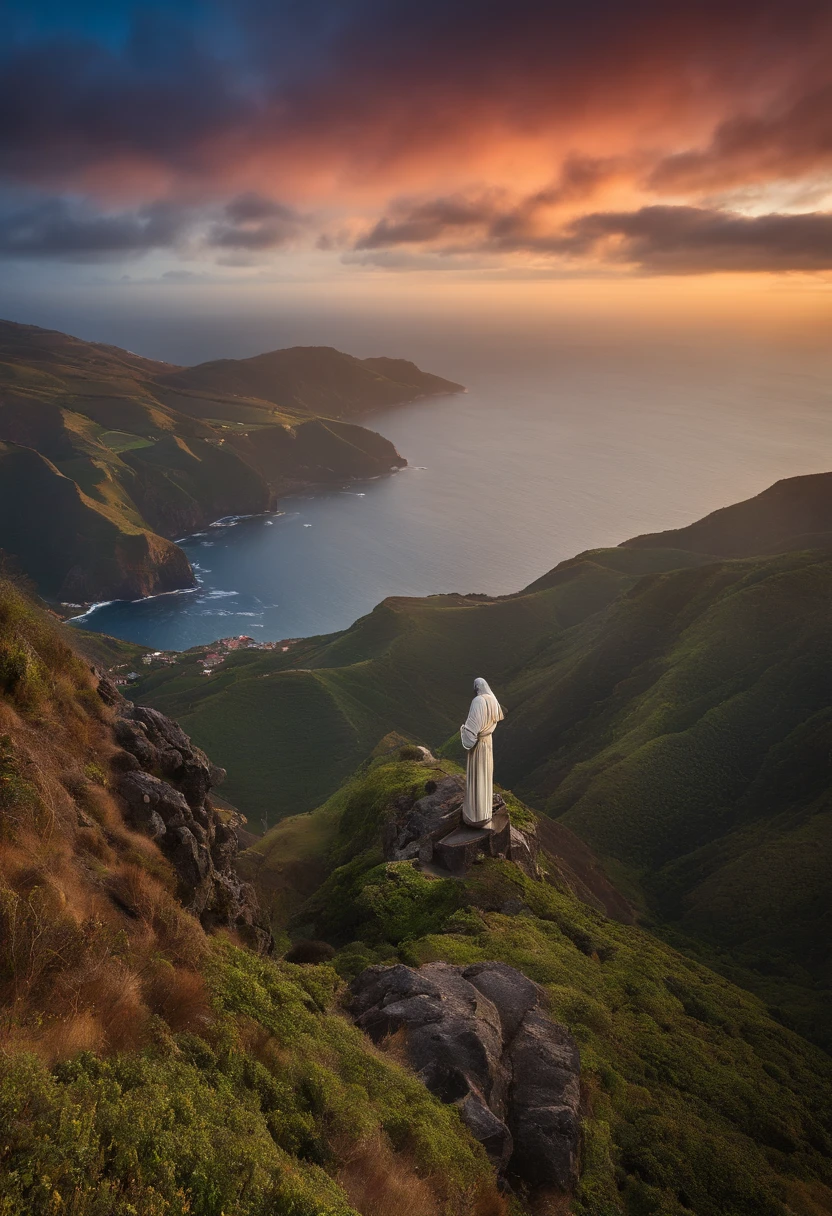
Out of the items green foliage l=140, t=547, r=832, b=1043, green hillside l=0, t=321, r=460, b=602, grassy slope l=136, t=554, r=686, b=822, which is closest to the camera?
green foliage l=140, t=547, r=832, b=1043

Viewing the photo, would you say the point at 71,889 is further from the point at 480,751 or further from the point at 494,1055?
the point at 480,751

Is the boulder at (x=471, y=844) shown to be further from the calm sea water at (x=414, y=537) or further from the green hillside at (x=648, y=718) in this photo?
the calm sea water at (x=414, y=537)

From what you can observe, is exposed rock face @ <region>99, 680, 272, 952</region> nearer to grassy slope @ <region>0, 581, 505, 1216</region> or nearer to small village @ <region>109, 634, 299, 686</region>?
grassy slope @ <region>0, 581, 505, 1216</region>

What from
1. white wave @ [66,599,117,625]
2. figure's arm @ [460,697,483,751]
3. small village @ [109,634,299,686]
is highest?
figure's arm @ [460,697,483,751]

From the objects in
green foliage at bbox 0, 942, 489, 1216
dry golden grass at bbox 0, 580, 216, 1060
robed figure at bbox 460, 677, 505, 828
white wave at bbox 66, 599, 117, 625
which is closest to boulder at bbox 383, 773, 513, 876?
robed figure at bbox 460, 677, 505, 828

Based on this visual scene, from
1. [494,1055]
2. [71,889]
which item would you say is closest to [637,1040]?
[494,1055]

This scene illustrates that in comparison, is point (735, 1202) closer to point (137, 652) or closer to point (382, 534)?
point (137, 652)
